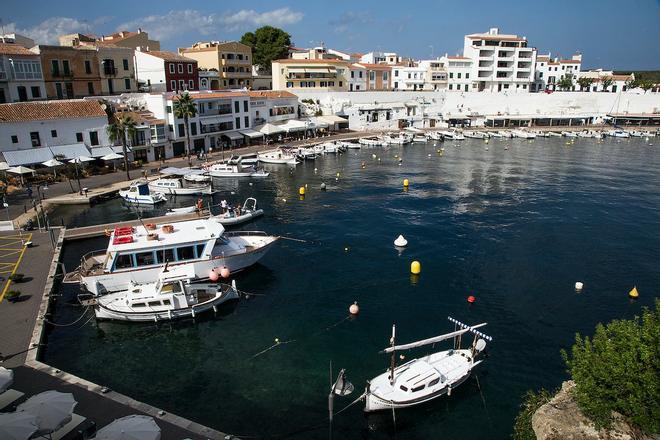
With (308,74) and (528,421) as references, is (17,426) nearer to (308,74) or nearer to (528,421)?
(528,421)

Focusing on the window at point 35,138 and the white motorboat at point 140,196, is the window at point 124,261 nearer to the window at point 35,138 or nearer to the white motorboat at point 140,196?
the white motorboat at point 140,196

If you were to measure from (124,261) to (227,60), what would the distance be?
94.4 meters

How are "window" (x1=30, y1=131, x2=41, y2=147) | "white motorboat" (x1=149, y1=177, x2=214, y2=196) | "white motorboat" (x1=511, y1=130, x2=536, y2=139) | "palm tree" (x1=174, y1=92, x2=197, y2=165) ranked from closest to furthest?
"white motorboat" (x1=149, y1=177, x2=214, y2=196)
"window" (x1=30, y1=131, x2=41, y2=147)
"palm tree" (x1=174, y1=92, x2=197, y2=165)
"white motorboat" (x1=511, y1=130, x2=536, y2=139)

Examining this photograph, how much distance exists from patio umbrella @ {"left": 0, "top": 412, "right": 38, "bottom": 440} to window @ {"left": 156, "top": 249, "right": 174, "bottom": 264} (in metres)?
19.5

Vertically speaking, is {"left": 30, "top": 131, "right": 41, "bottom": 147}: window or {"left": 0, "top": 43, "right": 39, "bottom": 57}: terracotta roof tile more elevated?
{"left": 0, "top": 43, "right": 39, "bottom": 57}: terracotta roof tile

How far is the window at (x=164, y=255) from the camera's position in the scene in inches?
1487

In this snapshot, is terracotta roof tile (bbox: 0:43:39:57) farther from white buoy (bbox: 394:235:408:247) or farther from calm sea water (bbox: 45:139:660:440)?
white buoy (bbox: 394:235:408:247)

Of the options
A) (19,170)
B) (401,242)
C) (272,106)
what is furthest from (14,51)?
(401,242)

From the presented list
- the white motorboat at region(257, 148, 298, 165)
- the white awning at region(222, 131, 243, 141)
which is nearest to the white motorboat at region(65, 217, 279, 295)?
the white motorboat at region(257, 148, 298, 165)

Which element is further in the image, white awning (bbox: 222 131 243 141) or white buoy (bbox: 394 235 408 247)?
white awning (bbox: 222 131 243 141)

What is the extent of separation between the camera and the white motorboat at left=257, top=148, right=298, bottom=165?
294 feet

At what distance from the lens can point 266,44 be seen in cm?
14325

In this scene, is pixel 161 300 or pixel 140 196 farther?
pixel 140 196

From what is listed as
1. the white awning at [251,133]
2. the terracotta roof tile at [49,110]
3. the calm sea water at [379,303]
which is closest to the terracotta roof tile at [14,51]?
the terracotta roof tile at [49,110]
